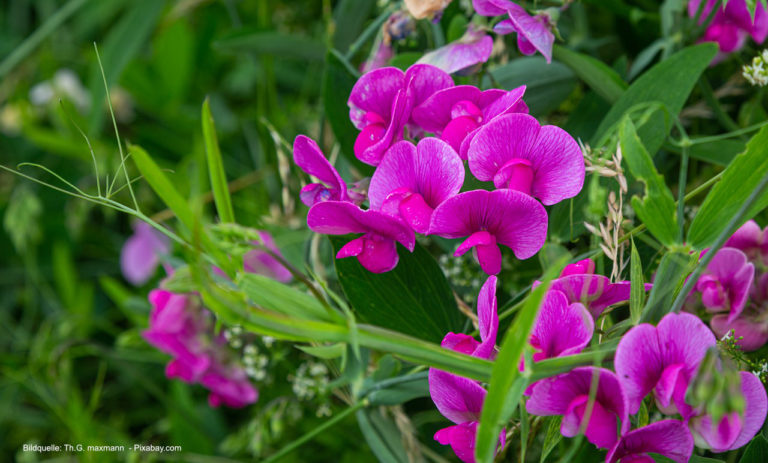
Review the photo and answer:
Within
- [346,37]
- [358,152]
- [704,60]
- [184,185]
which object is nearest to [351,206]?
[358,152]

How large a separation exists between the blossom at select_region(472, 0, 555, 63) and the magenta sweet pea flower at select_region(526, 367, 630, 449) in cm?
29

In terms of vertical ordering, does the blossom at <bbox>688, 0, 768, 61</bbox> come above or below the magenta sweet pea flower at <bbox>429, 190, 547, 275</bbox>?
above

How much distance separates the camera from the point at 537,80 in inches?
28.4

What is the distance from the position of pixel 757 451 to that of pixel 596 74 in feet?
1.25

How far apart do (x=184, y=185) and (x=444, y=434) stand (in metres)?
0.79

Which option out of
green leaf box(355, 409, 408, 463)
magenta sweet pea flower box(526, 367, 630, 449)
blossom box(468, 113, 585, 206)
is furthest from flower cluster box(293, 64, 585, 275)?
green leaf box(355, 409, 408, 463)

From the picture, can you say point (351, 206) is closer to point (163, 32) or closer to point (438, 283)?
point (438, 283)

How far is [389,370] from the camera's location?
0.66 meters

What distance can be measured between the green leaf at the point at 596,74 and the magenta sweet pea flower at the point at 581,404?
339mm

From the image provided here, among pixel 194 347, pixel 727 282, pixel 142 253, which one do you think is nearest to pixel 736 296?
pixel 727 282

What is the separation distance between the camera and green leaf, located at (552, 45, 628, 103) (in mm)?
692

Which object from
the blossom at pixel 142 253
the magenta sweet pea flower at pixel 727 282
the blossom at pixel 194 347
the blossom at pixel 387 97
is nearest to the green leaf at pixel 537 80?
the blossom at pixel 387 97

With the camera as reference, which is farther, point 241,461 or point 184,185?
point 184,185

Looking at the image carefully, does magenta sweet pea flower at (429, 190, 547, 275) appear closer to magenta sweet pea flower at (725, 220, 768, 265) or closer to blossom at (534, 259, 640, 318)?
blossom at (534, 259, 640, 318)
